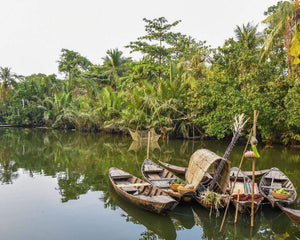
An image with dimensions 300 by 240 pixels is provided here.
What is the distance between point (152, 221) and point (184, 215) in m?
0.74

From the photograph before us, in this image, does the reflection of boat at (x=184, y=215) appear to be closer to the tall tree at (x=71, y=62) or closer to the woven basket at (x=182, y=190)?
the woven basket at (x=182, y=190)

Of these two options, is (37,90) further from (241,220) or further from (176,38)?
(241,220)

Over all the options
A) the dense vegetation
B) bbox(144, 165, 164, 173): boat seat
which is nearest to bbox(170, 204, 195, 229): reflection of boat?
bbox(144, 165, 164, 173): boat seat

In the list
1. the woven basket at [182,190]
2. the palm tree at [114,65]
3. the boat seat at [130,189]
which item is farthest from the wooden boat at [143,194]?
the palm tree at [114,65]

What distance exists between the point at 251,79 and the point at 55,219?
12.5m

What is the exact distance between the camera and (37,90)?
3141 centimetres

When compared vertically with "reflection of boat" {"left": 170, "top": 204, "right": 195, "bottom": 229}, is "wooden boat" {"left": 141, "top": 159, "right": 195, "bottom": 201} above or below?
above

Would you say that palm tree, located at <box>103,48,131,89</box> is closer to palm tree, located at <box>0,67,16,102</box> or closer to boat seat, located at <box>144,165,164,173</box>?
palm tree, located at <box>0,67,16,102</box>

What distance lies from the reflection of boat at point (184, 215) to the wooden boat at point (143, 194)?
0.24 m

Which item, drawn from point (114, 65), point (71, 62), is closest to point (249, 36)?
point (114, 65)

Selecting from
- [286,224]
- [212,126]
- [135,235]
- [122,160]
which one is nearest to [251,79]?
[212,126]

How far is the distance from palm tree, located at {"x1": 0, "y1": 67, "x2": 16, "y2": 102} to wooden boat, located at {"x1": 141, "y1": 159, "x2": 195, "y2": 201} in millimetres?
26893

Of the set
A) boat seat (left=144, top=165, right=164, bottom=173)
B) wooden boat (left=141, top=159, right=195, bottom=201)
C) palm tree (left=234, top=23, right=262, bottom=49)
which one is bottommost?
wooden boat (left=141, top=159, right=195, bottom=201)

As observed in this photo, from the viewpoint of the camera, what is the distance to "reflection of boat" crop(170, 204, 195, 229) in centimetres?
585
